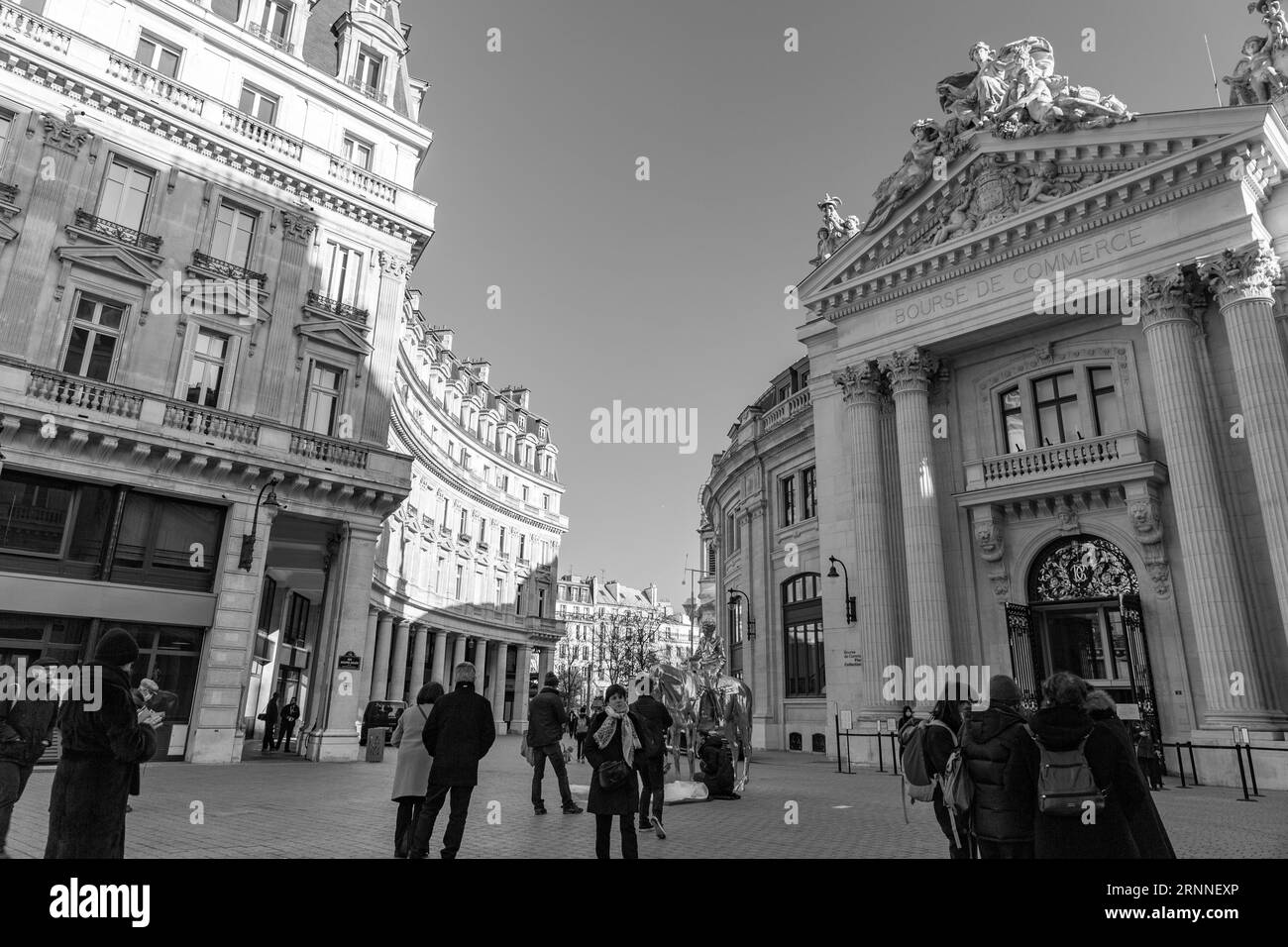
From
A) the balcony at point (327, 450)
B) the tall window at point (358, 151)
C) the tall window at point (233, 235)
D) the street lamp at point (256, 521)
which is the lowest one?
the street lamp at point (256, 521)

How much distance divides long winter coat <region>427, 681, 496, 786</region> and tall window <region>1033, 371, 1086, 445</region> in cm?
2148

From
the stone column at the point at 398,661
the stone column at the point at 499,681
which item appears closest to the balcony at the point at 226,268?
the stone column at the point at 398,661

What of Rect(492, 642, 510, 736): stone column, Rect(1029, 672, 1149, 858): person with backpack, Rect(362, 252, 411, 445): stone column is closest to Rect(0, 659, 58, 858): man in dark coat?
Rect(1029, 672, 1149, 858): person with backpack

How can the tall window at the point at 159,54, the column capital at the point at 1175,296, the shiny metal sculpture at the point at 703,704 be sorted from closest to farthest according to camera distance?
the shiny metal sculpture at the point at 703,704, the column capital at the point at 1175,296, the tall window at the point at 159,54

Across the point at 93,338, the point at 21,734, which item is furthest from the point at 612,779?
the point at 93,338

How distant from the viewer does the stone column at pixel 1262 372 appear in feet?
58.9

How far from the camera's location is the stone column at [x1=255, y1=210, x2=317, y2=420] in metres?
24.1

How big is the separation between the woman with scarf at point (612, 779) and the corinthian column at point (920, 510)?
1766 centimetres

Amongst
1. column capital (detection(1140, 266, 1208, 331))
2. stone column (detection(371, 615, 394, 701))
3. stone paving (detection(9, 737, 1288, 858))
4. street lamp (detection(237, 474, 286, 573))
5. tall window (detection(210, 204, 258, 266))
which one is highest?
tall window (detection(210, 204, 258, 266))

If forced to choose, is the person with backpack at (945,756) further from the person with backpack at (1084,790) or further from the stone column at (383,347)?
the stone column at (383,347)

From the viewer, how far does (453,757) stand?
319 inches

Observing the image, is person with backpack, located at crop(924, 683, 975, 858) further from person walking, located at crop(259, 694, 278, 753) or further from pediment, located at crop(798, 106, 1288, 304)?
person walking, located at crop(259, 694, 278, 753)

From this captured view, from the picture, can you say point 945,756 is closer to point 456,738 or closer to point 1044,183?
point 456,738
